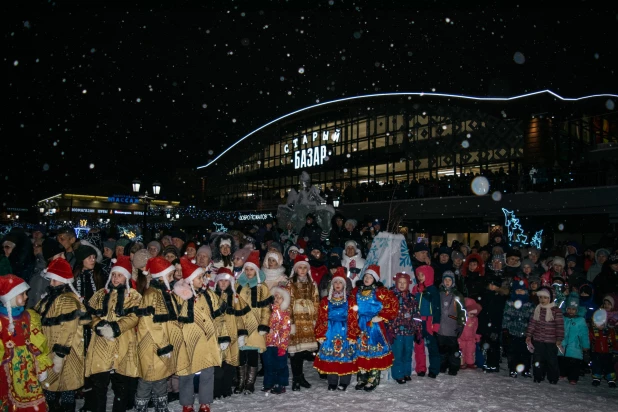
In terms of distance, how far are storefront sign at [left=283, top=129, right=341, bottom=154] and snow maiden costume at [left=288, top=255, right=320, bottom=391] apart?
29.7 metres

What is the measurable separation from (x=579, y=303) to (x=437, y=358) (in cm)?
241

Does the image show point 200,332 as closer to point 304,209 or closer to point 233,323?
point 233,323

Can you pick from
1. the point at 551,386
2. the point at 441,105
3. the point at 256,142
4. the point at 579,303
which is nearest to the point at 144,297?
the point at 551,386

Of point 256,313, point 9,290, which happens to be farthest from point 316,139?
point 9,290

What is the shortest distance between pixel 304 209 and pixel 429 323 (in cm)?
613

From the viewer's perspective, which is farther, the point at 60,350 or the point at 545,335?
the point at 545,335

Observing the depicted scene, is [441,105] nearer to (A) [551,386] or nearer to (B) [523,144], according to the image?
(B) [523,144]

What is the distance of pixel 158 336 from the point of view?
467cm

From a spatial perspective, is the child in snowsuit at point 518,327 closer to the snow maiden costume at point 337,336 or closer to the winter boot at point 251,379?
the snow maiden costume at point 337,336

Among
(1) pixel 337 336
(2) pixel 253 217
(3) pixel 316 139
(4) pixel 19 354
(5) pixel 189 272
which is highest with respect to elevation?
(3) pixel 316 139

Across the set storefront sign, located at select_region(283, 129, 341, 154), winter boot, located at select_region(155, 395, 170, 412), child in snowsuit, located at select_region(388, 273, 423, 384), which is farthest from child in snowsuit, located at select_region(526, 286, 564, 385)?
storefront sign, located at select_region(283, 129, 341, 154)

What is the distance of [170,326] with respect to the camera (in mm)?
4828

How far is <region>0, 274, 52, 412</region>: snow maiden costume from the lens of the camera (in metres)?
4.13

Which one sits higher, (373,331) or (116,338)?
(116,338)
